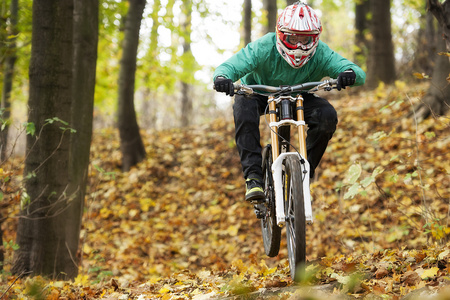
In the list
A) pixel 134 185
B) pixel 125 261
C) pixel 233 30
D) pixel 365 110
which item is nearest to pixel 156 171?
pixel 134 185

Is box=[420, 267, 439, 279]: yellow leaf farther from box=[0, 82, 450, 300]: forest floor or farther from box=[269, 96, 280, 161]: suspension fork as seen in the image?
box=[269, 96, 280, 161]: suspension fork

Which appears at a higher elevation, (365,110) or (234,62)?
(365,110)

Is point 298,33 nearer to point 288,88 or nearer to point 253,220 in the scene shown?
point 288,88

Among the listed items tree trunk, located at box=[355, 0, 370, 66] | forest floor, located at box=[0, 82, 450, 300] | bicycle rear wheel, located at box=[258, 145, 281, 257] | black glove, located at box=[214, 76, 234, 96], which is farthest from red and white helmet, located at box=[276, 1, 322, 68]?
tree trunk, located at box=[355, 0, 370, 66]

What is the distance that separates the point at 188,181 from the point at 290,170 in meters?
6.67

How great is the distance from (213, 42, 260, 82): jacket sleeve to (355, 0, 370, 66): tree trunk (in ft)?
34.9

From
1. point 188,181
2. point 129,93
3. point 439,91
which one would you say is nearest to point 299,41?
point 439,91

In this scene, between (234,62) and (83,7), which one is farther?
(83,7)

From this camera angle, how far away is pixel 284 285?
145 inches

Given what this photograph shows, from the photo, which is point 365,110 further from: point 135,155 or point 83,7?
point 83,7

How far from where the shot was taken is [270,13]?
1046 cm

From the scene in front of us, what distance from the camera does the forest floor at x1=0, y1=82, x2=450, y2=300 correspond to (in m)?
3.73

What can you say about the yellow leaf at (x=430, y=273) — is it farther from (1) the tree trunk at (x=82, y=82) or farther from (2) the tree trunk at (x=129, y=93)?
(2) the tree trunk at (x=129, y=93)

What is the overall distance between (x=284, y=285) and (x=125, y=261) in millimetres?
4480
